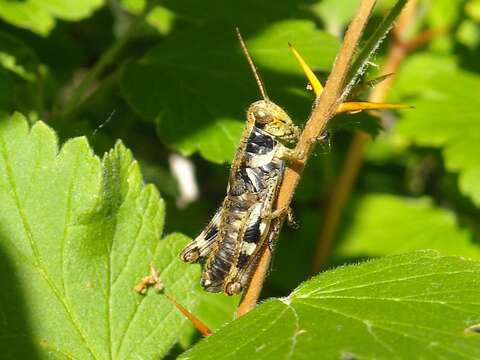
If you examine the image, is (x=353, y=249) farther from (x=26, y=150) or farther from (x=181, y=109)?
(x=26, y=150)

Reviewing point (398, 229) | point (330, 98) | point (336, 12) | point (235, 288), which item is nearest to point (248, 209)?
point (235, 288)

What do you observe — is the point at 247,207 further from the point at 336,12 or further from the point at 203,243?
the point at 336,12

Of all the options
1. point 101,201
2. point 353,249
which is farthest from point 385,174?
point 101,201

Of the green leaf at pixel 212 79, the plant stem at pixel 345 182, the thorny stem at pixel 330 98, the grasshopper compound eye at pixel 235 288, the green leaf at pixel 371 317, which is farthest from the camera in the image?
the plant stem at pixel 345 182

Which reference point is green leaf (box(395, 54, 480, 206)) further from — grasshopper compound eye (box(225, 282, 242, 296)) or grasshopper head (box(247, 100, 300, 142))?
grasshopper compound eye (box(225, 282, 242, 296))

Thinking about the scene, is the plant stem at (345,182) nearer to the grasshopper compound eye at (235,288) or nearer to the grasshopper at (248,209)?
the grasshopper at (248,209)

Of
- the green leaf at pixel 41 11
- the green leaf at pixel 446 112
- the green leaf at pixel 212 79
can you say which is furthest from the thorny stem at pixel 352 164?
the green leaf at pixel 41 11

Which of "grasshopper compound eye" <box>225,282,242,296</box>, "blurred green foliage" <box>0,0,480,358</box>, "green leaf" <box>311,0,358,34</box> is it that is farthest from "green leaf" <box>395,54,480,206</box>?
"grasshopper compound eye" <box>225,282,242,296</box>
